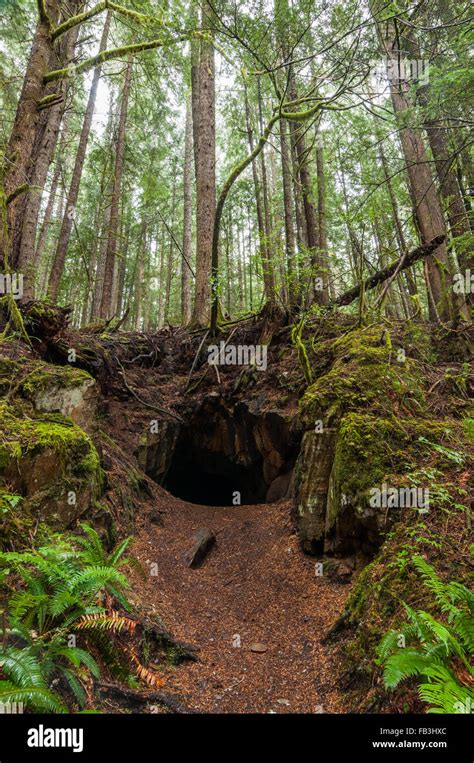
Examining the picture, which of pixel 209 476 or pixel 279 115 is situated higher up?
pixel 279 115

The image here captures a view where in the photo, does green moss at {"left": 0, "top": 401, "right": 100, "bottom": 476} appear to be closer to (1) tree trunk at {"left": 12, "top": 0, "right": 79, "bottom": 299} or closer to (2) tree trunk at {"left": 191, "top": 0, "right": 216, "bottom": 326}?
(1) tree trunk at {"left": 12, "top": 0, "right": 79, "bottom": 299}

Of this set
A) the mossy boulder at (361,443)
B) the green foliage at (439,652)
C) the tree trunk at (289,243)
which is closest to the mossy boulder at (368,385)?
the mossy boulder at (361,443)

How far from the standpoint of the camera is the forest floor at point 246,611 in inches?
131

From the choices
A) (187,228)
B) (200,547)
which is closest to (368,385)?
(200,547)

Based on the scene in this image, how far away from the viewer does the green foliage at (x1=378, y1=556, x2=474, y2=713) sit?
2.10 m

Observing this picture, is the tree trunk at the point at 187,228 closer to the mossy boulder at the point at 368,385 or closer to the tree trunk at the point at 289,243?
the tree trunk at the point at 289,243

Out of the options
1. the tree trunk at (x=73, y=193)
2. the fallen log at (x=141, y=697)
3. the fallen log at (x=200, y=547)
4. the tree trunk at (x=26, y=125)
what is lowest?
the fallen log at (x=141, y=697)

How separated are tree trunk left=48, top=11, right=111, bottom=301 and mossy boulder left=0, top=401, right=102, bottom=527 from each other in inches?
334

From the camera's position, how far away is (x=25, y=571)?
293 cm

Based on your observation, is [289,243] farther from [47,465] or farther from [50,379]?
[47,465]

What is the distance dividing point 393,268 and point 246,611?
7074 mm

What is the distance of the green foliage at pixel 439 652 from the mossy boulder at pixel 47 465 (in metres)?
3.34

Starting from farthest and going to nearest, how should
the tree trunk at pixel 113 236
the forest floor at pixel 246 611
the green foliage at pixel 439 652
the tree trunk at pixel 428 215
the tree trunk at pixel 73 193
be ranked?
1. the tree trunk at pixel 113 236
2. the tree trunk at pixel 73 193
3. the tree trunk at pixel 428 215
4. the forest floor at pixel 246 611
5. the green foliage at pixel 439 652

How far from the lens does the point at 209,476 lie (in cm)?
988
